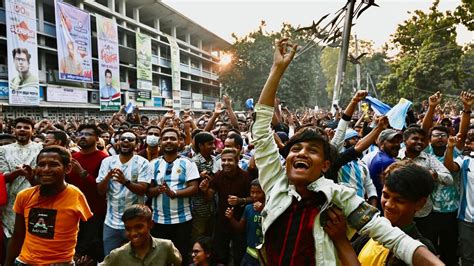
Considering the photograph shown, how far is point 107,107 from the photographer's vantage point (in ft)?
80.8

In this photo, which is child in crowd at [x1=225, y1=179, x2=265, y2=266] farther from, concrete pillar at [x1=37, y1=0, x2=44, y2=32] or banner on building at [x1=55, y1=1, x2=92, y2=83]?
concrete pillar at [x1=37, y1=0, x2=44, y2=32]

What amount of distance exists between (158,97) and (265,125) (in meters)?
33.3

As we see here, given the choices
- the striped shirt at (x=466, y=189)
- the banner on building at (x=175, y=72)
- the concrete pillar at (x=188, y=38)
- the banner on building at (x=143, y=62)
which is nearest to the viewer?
the striped shirt at (x=466, y=189)

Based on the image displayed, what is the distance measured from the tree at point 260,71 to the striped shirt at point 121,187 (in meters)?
33.9

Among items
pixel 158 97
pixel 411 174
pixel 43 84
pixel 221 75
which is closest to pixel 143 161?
pixel 411 174

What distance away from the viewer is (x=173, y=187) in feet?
13.1

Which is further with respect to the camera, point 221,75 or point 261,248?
point 221,75

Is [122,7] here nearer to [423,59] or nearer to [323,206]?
[423,59]

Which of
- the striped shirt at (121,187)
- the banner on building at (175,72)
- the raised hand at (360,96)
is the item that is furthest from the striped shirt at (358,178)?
the banner on building at (175,72)

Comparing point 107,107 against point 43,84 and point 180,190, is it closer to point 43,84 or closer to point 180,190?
point 43,84

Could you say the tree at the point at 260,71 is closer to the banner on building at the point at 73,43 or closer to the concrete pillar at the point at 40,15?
the banner on building at the point at 73,43

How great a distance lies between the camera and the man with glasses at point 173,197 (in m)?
3.93

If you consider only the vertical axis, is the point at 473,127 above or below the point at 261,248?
above

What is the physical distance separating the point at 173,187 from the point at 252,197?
930 millimetres
